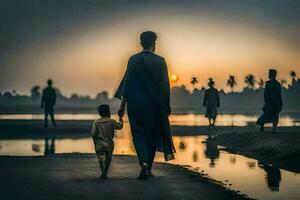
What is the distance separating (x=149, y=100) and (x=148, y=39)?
3.47 ft

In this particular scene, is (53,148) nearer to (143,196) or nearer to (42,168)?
(42,168)

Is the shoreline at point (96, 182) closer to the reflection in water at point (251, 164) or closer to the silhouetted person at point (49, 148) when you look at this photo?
the reflection in water at point (251, 164)

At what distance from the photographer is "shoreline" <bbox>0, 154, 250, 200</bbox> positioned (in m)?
9.27

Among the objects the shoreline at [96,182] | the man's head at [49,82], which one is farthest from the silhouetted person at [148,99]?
the man's head at [49,82]

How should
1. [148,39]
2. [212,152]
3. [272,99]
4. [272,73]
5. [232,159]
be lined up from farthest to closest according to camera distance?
1. [272,99]
2. [272,73]
3. [212,152]
4. [232,159]
5. [148,39]

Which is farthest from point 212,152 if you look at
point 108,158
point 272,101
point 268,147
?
point 108,158

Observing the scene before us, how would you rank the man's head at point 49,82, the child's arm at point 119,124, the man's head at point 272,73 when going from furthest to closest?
the man's head at point 49,82, the man's head at point 272,73, the child's arm at point 119,124

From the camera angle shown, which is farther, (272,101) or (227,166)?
(272,101)

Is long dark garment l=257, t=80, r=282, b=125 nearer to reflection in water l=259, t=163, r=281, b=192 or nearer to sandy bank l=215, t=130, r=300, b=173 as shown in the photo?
sandy bank l=215, t=130, r=300, b=173

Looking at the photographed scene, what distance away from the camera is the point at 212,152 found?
17.5 meters

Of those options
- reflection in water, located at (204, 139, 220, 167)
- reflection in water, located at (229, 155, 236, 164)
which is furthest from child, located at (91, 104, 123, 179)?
reflection in water, located at (229, 155, 236, 164)

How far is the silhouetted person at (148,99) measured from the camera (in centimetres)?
1128

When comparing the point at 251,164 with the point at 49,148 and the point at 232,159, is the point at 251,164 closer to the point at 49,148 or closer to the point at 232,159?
the point at 232,159

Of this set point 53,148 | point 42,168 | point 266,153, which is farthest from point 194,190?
point 53,148
